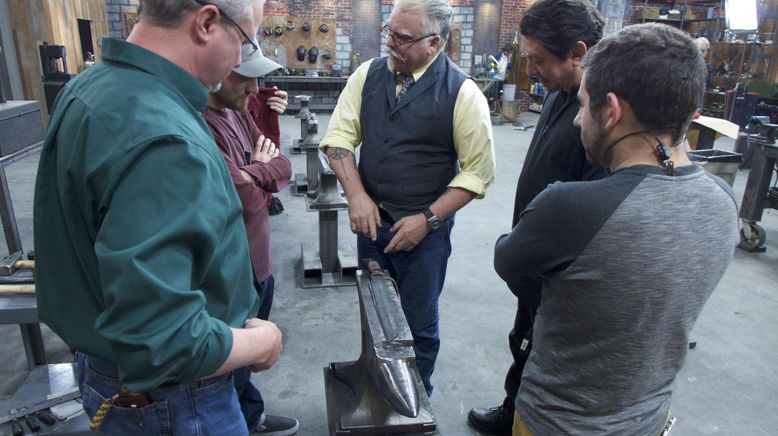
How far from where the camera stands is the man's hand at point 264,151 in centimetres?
196

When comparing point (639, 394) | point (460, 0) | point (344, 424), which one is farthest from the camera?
point (460, 0)

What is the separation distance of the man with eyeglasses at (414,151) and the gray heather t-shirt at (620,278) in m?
0.83

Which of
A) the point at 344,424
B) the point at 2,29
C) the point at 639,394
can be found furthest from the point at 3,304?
the point at 2,29

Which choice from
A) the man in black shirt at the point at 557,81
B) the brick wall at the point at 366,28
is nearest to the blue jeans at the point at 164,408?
the man in black shirt at the point at 557,81

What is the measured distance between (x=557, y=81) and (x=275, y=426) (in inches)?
69.0

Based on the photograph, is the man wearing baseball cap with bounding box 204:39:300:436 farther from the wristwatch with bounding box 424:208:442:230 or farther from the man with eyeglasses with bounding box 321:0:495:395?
the wristwatch with bounding box 424:208:442:230

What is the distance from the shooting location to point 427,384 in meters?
2.12

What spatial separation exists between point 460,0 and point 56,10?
26.0 ft

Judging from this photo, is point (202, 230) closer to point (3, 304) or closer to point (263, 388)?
point (3, 304)

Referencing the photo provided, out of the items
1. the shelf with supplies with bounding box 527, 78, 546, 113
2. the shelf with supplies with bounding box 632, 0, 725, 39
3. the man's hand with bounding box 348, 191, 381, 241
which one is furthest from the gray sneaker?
the shelf with supplies with bounding box 632, 0, 725, 39

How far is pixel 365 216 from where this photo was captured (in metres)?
1.98

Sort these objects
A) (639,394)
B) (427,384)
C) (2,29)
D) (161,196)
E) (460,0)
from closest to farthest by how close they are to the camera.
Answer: (161,196)
(639,394)
(427,384)
(2,29)
(460,0)

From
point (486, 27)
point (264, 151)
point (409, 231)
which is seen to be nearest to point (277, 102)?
point (264, 151)

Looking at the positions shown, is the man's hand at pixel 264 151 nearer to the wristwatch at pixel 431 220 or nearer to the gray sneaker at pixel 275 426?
the wristwatch at pixel 431 220
